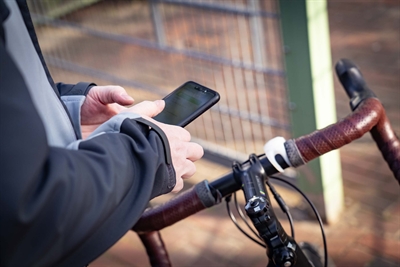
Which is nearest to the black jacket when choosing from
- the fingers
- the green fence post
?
the fingers

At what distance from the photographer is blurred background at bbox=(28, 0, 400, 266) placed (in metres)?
3.04

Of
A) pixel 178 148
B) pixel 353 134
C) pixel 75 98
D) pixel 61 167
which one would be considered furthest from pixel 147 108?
pixel 353 134

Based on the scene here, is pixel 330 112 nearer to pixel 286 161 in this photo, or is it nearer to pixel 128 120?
pixel 286 161

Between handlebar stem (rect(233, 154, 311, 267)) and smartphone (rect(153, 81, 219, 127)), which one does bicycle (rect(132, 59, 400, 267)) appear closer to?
handlebar stem (rect(233, 154, 311, 267))

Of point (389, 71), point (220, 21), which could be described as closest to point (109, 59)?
point (220, 21)

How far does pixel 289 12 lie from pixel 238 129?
55.7 inches

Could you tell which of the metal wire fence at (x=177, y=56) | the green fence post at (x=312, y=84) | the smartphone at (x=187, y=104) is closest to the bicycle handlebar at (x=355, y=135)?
the smartphone at (x=187, y=104)

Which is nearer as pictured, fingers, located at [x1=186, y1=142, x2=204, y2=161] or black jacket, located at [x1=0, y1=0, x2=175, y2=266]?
black jacket, located at [x1=0, y1=0, x2=175, y2=266]

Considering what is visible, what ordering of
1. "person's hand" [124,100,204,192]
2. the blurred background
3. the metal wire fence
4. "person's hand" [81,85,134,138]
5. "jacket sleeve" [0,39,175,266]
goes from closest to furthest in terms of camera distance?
"jacket sleeve" [0,39,175,266] → "person's hand" [124,100,204,192] → "person's hand" [81,85,134,138] → the blurred background → the metal wire fence

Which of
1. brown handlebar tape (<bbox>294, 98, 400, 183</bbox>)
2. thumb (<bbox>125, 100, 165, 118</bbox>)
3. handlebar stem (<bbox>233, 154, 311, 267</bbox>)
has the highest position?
thumb (<bbox>125, 100, 165, 118</bbox>)

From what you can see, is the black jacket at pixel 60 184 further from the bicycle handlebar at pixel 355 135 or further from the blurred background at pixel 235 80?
the blurred background at pixel 235 80

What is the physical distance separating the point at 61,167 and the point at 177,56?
3593 mm

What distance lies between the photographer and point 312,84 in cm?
274

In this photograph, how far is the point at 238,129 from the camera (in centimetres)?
394
